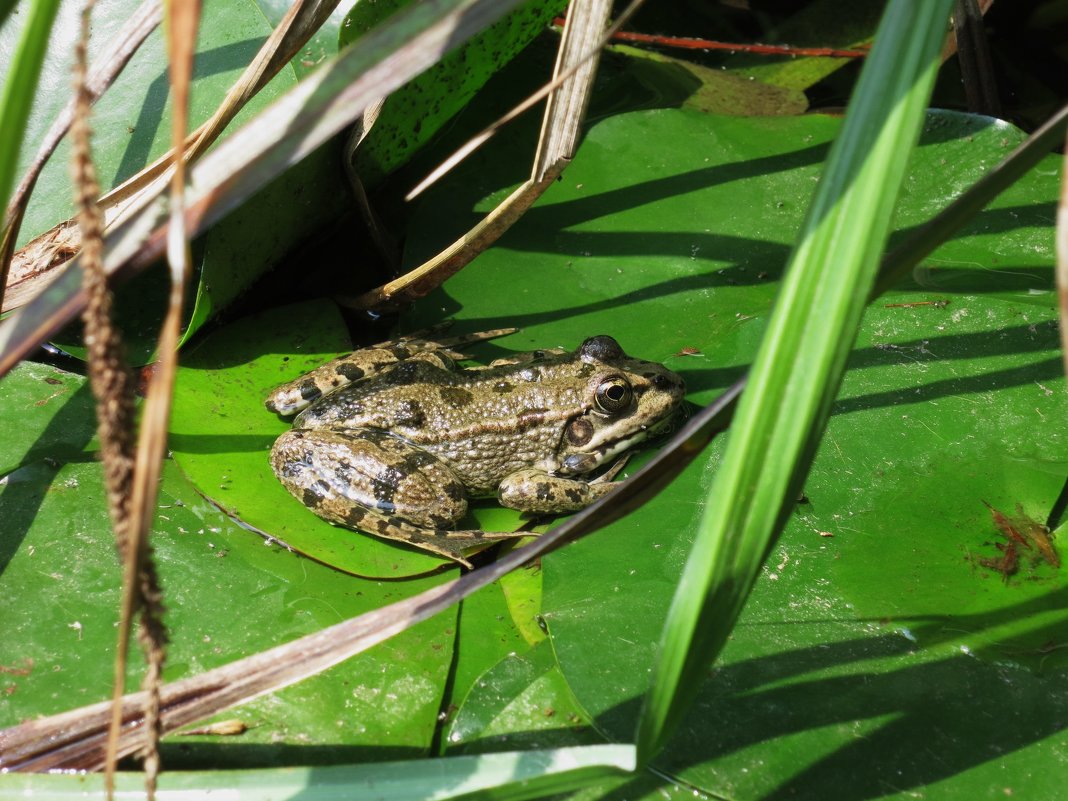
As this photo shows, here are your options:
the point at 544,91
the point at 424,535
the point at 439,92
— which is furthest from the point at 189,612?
the point at 439,92

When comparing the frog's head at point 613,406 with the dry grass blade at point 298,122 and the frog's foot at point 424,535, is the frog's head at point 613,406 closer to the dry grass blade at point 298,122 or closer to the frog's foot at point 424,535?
the frog's foot at point 424,535

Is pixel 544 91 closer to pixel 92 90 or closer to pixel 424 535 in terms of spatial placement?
pixel 92 90

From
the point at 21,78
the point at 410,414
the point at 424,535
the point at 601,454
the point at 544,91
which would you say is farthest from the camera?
the point at 601,454

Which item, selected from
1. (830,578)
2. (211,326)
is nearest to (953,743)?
(830,578)

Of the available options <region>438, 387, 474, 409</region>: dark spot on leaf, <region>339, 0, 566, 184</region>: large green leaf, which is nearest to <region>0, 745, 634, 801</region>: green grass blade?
<region>438, 387, 474, 409</region>: dark spot on leaf

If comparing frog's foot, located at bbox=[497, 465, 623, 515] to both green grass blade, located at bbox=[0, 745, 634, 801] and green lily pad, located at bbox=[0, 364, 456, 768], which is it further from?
green grass blade, located at bbox=[0, 745, 634, 801]

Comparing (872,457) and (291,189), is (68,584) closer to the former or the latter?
(291,189)

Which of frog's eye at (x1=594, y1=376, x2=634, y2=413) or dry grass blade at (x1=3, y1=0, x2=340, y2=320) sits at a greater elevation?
dry grass blade at (x1=3, y1=0, x2=340, y2=320)
